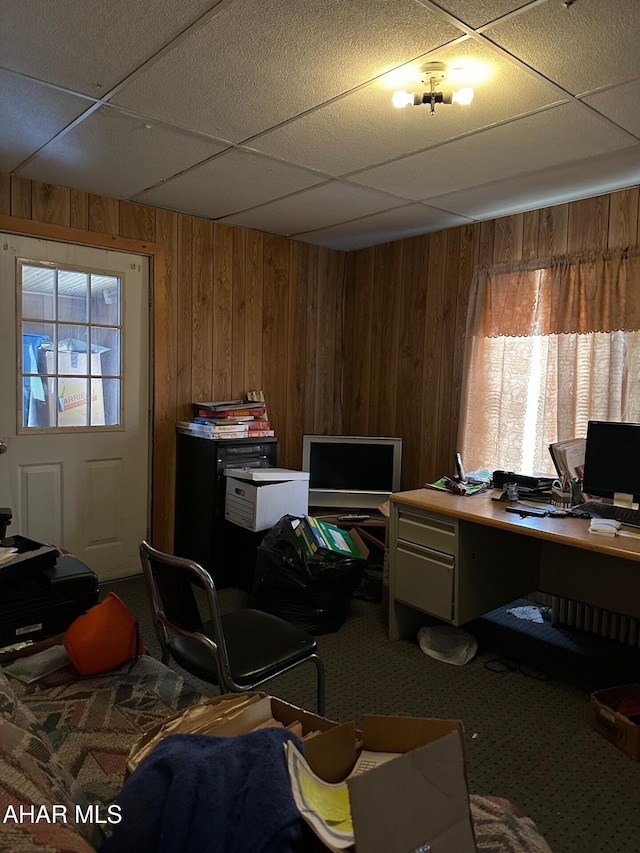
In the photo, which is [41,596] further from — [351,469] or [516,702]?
[351,469]

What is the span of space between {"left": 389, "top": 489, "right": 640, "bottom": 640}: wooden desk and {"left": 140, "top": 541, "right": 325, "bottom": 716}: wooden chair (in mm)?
972

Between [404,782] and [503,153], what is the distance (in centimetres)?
267

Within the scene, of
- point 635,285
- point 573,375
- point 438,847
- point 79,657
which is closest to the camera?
point 438,847

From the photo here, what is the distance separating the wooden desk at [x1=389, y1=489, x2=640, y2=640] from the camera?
9.14ft

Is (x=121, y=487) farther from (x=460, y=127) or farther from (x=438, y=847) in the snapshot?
(x=438, y=847)

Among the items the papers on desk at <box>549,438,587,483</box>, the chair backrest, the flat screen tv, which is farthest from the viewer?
the flat screen tv

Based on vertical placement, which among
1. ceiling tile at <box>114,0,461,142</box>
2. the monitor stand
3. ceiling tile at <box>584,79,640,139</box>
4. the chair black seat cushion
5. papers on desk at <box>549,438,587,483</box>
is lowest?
the chair black seat cushion

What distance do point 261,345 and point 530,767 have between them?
312 cm

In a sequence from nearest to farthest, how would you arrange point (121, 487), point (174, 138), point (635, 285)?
point (174, 138) → point (635, 285) → point (121, 487)

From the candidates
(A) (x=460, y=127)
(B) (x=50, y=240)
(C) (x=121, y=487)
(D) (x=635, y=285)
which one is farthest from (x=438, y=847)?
(B) (x=50, y=240)

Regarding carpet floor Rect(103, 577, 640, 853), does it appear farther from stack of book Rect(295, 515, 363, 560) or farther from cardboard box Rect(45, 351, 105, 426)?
cardboard box Rect(45, 351, 105, 426)

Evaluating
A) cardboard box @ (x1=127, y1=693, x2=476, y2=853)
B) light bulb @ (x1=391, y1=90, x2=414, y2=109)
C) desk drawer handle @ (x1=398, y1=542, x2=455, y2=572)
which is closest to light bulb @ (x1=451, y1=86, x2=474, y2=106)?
light bulb @ (x1=391, y1=90, x2=414, y2=109)

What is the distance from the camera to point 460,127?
8.11 ft

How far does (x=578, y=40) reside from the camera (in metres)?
1.83
